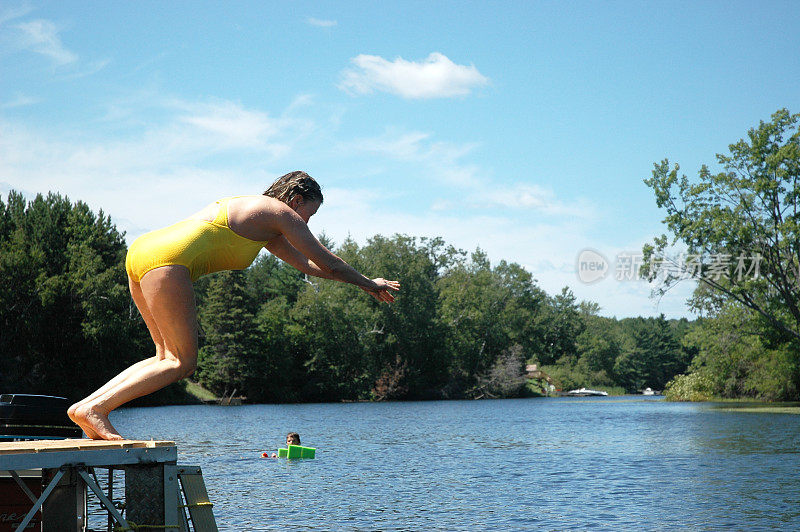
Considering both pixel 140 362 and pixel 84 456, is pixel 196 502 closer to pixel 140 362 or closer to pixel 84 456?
pixel 84 456

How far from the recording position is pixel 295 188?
4.86 m

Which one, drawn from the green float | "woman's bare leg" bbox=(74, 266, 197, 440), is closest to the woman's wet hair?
"woman's bare leg" bbox=(74, 266, 197, 440)

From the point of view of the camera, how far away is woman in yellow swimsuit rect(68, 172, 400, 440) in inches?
181

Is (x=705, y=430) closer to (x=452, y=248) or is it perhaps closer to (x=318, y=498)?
(x=318, y=498)

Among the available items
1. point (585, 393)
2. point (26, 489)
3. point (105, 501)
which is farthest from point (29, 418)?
point (585, 393)

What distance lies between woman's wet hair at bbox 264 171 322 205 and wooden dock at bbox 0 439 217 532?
1.62m

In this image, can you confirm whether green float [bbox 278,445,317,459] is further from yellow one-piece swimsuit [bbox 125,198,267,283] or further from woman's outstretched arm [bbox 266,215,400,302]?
yellow one-piece swimsuit [bbox 125,198,267,283]

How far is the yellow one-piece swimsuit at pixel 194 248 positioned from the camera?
4586 mm

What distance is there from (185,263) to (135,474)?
124cm

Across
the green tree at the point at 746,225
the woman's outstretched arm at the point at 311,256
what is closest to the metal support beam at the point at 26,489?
the woman's outstretched arm at the point at 311,256

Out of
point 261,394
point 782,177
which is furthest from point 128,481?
point 261,394

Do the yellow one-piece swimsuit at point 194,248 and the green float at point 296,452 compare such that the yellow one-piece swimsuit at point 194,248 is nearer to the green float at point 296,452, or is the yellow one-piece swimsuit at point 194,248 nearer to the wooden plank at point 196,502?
the wooden plank at point 196,502

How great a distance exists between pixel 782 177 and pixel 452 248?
177 feet

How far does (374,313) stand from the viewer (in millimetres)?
81375
